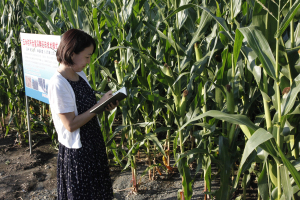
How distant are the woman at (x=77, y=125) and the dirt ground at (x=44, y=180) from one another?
0.73 metres

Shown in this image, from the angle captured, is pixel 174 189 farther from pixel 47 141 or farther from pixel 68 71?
pixel 47 141

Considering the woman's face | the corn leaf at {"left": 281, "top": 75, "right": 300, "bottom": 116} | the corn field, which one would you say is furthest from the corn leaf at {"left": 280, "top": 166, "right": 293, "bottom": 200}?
the woman's face

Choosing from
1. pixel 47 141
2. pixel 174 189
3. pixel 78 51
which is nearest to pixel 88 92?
pixel 78 51

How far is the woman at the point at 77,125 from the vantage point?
1.68 m

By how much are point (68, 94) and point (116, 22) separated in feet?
3.00

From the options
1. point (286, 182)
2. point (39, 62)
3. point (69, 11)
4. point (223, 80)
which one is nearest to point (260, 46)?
point (223, 80)

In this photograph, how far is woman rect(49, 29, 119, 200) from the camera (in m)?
1.68

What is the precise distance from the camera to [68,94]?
170 cm

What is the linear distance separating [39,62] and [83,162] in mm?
1551

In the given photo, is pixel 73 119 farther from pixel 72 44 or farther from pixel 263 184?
pixel 263 184

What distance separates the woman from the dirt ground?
0.73m

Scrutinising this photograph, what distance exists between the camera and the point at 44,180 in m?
3.06

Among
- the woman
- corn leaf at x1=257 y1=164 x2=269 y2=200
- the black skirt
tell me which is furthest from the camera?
the black skirt

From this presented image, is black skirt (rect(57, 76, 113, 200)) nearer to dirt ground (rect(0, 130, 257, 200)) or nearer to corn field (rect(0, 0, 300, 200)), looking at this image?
corn field (rect(0, 0, 300, 200))
